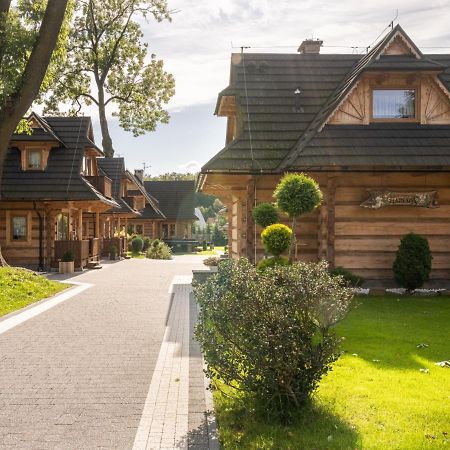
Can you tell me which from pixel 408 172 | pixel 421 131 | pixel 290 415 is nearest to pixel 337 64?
pixel 421 131

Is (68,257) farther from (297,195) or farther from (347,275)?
(297,195)

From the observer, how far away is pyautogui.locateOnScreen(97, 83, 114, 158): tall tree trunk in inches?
1422

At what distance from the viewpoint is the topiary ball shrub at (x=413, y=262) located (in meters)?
13.1

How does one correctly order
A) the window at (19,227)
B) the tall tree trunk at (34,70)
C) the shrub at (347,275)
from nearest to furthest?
the shrub at (347,275) < the tall tree trunk at (34,70) < the window at (19,227)

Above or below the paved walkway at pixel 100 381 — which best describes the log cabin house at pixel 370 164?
above

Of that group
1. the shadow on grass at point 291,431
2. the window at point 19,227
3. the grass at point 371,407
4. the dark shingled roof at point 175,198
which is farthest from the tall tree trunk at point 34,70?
the dark shingled roof at point 175,198

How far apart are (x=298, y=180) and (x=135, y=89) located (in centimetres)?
2957

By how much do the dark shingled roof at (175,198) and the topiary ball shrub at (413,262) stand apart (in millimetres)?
42744

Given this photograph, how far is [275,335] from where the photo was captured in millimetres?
4883

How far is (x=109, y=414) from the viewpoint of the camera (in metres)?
5.45

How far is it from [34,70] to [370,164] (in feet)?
35.6

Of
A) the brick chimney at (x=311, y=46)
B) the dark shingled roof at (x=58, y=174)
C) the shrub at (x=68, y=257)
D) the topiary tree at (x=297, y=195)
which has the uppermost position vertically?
the brick chimney at (x=311, y=46)

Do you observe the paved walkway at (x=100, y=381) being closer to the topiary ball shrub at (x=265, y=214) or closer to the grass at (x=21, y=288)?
the grass at (x=21, y=288)

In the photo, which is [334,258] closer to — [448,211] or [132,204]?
[448,211]
